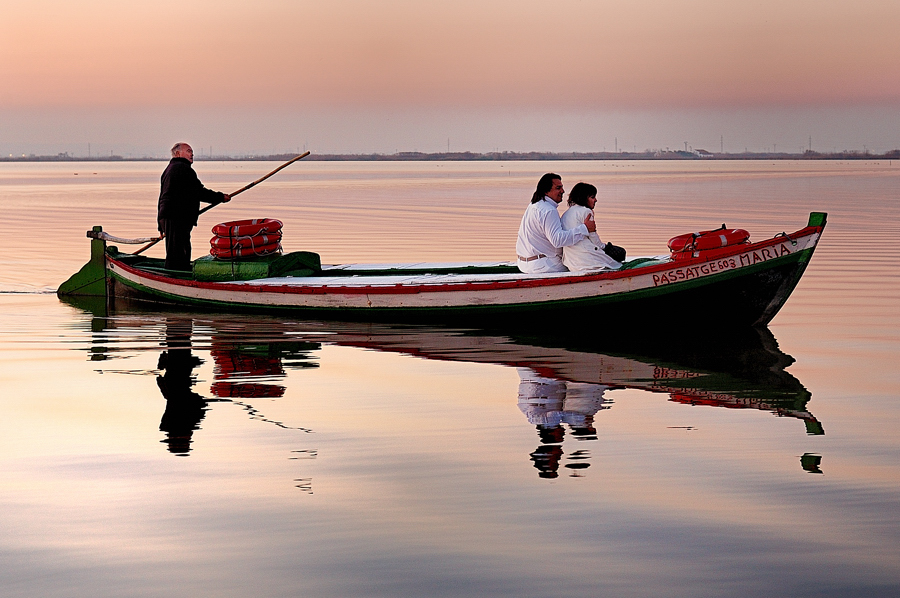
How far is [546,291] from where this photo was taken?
1412 cm

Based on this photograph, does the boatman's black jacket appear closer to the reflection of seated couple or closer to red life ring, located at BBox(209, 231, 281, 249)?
red life ring, located at BBox(209, 231, 281, 249)

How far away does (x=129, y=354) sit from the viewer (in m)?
13.4

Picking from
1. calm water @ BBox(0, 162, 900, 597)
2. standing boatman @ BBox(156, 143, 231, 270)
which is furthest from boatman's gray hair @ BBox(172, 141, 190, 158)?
calm water @ BBox(0, 162, 900, 597)

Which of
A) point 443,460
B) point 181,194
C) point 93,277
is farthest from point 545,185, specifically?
point 93,277

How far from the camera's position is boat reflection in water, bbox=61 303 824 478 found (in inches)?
374

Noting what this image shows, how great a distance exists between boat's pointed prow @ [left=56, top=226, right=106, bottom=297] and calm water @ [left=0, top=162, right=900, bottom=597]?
2.47 metres

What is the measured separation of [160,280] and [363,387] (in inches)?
272

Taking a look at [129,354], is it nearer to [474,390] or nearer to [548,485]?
[474,390]

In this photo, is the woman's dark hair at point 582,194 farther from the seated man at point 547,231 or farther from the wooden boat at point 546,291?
the wooden boat at point 546,291

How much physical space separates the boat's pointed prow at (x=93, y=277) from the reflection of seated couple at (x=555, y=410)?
9.13 m

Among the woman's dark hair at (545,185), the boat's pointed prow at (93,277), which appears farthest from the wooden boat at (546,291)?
the boat's pointed prow at (93,277)

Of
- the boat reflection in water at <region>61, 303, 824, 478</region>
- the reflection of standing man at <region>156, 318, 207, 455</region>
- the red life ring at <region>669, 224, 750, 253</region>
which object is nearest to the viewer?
the reflection of standing man at <region>156, 318, 207, 455</region>

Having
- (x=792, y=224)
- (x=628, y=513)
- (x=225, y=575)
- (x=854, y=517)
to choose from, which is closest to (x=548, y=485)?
(x=628, y=513)

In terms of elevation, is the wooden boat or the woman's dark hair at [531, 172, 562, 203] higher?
the woman's dark hair at [531, 172, 562, 203]
